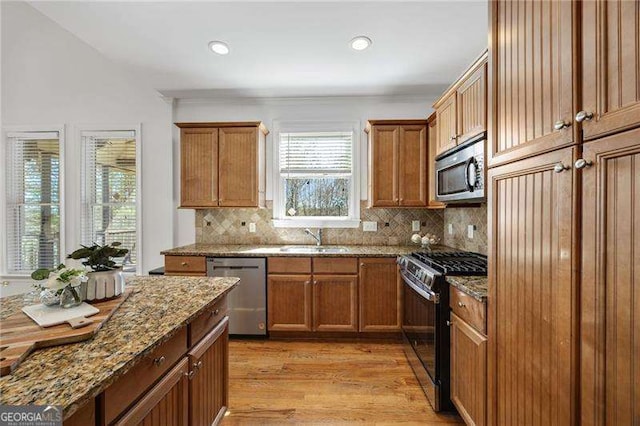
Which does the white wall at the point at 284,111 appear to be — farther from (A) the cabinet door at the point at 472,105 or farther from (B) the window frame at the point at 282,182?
(A) the cabinet door at the point at 472,105

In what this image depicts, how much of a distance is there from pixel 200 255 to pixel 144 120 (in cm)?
200

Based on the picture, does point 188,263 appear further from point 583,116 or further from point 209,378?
point 583,116

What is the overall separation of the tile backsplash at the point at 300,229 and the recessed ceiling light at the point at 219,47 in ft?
5.61

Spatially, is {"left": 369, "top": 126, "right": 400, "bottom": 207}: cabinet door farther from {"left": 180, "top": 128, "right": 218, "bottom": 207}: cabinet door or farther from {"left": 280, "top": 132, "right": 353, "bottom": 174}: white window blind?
{"left": 180, "top": 128, "right": 218, "bottom": 207}: cabinet door

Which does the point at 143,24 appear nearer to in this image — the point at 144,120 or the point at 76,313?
the point at 144,120

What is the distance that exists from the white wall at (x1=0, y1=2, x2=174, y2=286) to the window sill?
142cm

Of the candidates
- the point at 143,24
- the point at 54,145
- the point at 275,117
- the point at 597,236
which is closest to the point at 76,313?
the point at 597,236

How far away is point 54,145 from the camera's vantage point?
385 cm

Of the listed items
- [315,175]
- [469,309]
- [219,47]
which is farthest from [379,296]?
[219,47]

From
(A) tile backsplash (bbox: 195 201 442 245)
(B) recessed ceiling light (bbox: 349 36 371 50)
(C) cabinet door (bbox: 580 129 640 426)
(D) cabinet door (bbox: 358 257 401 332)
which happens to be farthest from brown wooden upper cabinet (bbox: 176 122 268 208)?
(C) cabinet door (bbox: 580 129 640 426)

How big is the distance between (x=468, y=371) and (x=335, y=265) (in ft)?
5.08

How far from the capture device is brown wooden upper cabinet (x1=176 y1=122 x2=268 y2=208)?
3307mm

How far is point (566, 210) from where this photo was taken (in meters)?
0.97

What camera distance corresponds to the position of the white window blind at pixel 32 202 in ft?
12.6
